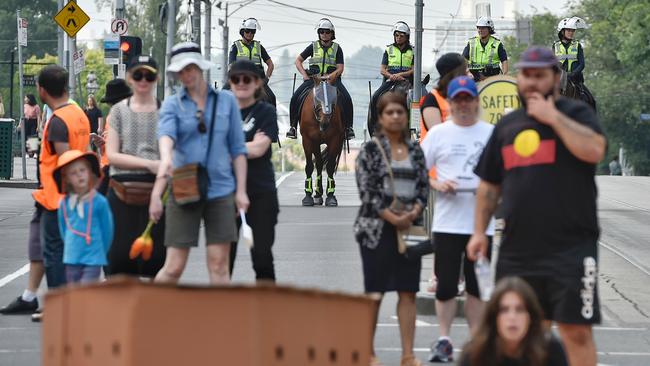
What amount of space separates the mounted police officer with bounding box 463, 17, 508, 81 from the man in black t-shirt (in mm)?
14986

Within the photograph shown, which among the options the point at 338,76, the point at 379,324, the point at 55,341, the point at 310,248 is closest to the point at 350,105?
the point at 338,76

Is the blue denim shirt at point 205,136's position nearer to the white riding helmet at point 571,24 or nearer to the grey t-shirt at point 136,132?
the grey t-shirt at point 136,132

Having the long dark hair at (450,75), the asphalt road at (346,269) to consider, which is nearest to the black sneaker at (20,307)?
the asphalt road at (346,269)

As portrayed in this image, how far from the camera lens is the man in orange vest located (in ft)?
42.2

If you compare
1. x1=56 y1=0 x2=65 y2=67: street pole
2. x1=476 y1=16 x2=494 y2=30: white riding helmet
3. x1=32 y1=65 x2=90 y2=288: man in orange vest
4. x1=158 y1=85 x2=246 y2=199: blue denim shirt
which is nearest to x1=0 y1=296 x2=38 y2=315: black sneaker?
x1=32 y1=65 x2=90 y2=288: man in orange vest

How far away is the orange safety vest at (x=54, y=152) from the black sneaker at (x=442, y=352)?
Result: 9.93 feet

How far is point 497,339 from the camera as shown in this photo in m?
7.43

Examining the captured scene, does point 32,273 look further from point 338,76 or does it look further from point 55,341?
point 338,76

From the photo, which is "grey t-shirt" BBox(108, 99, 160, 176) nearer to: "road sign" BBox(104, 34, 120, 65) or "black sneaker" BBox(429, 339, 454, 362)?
"black sneaker" BBox(429, 339, 454, 362)

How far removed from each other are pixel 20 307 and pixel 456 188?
14.0ft

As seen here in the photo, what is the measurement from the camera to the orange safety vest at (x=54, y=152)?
1295cm

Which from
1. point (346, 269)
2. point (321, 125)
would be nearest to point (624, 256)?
point (346, 269)

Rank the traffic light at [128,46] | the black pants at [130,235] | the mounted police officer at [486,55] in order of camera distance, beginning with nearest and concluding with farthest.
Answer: the black pants at [130,235] → the mounted police officer at [486,55] → the traffic light at [128,46]

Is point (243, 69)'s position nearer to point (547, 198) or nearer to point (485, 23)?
point (547, 198)
